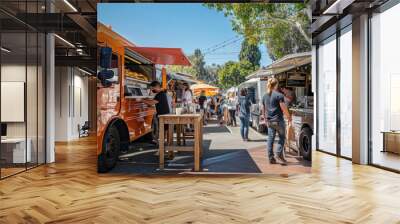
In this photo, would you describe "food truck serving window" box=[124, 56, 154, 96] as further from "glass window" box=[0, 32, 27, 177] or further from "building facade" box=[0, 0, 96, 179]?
"glass window" box=[0, 32, 27, 177]

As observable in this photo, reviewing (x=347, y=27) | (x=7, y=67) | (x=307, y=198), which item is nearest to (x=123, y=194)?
(x=307, y=198)

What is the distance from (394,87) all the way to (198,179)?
12.0 ft

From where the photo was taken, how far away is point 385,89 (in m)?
6.45

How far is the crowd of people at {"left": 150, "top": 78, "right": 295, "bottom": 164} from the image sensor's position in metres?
→ 5.78

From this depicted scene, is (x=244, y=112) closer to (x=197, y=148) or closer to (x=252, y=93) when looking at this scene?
(x=252, y=93)

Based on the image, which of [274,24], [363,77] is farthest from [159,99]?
[363,77]

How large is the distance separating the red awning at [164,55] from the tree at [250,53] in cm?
89

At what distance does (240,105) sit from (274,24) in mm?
1564

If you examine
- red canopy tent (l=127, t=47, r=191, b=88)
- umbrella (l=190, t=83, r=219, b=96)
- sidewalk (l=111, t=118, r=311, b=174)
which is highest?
red canopy tent (l=127, t=47, r=191, b=88)

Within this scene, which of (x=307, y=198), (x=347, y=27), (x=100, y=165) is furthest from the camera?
(x=347, y=27)

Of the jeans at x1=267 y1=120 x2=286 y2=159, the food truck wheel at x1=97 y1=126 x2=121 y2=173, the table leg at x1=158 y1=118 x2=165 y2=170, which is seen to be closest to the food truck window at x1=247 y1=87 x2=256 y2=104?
the jeans at x1=267 y1=120 x2=286 y2=159

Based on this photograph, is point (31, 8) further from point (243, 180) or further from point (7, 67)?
point (243, 180)

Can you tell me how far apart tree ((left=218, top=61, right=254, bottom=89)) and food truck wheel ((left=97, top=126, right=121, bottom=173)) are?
1.88 metres

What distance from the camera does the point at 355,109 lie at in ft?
23.2
